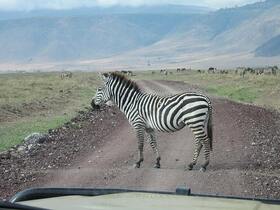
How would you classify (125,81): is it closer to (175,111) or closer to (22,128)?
(175,111)

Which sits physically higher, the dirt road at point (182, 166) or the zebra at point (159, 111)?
the zebra at point (159, 111)

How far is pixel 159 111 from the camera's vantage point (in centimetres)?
1291

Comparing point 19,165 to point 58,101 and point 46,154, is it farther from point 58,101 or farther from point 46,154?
point 58,101

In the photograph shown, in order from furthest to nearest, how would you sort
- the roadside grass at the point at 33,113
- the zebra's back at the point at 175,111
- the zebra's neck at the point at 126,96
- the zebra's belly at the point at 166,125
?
the roadside grass at the point at 33,113 < the zebra's neck at the point at 126,96 < the zebra's belly at the point at 166,125 < the zebra's back at the point at 175,111

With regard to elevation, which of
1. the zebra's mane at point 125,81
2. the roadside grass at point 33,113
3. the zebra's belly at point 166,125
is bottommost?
the roadside grass at point 33,113

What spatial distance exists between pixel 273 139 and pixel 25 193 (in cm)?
1284

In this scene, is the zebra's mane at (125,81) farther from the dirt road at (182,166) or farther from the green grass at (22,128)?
the green grass at (22,128)

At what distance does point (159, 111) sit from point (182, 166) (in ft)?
3.85

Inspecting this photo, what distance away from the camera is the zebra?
12.5 metres

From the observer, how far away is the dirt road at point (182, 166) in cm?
1100

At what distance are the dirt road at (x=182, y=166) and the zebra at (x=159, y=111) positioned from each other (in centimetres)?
51

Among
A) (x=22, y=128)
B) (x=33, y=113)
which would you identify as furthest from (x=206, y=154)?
(x=33, y=113)

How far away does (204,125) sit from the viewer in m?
12.6

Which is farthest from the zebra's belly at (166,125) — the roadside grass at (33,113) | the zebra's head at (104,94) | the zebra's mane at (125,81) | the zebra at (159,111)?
the roadside grass at (33,113)
